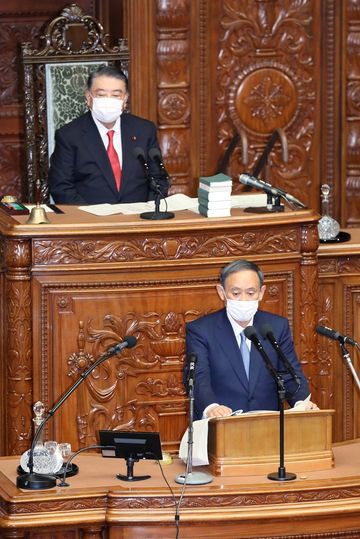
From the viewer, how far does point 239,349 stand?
22.5ft

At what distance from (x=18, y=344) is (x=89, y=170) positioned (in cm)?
116

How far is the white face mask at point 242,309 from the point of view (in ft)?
22.2

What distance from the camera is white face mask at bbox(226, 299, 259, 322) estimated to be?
6762mm

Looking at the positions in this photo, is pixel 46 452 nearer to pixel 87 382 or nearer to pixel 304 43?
pixel 87 382

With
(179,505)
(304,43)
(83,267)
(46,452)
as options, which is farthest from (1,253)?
(304,43)

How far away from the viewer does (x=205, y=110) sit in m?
10.2

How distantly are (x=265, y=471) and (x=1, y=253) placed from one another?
85.4 inches

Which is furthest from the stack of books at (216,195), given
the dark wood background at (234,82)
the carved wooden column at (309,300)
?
the dark wood background at (234,82)

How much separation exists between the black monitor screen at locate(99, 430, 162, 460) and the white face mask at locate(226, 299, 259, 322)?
114 cm

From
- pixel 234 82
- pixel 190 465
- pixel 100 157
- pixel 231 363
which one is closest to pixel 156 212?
pixel 100 157

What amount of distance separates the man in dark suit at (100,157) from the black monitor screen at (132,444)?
2.51 m

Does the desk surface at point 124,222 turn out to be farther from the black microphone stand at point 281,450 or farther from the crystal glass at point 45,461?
the black microphone stand at point 281,450

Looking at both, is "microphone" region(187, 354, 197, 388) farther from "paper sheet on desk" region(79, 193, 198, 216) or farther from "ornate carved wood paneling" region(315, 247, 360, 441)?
"ornate carved wood paneling" region(315, 247, 360, 441)

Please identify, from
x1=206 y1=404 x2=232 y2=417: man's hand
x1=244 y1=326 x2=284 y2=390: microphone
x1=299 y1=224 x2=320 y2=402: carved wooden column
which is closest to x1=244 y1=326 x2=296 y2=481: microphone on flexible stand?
x1=244 y1=326 x2=284 y2=390: microphone
